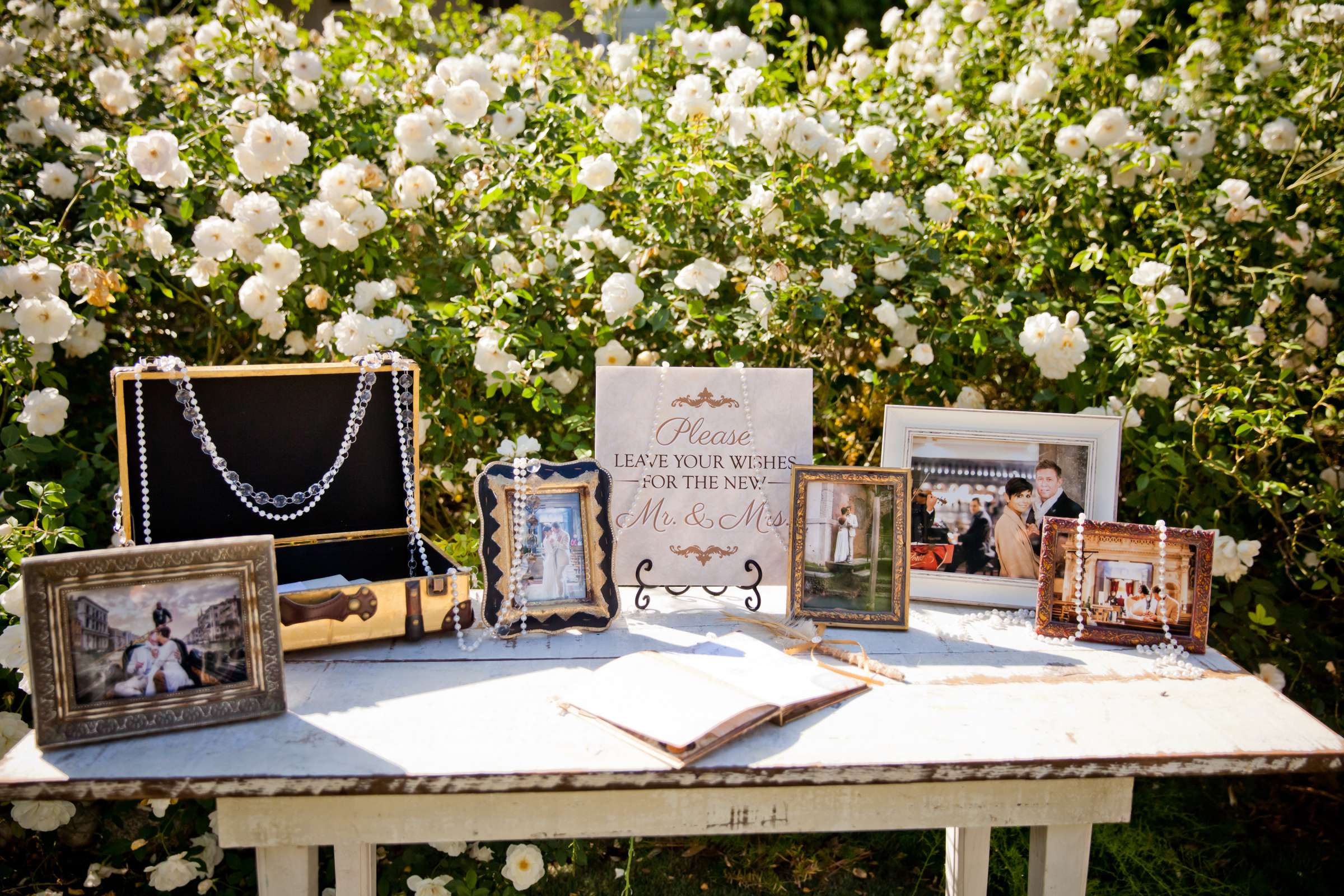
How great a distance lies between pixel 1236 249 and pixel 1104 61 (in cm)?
65

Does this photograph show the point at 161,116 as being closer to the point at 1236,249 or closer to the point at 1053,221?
the point at 1053,221

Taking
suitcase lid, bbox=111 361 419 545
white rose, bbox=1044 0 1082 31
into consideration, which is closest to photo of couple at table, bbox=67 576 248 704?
suitcase lid, bbox=111 361 419 545

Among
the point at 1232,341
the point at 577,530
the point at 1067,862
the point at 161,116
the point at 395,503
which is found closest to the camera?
the point at 1067,862

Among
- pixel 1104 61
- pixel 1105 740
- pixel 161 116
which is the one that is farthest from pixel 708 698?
pixel 161 116

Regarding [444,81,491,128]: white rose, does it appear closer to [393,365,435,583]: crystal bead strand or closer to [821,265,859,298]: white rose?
[393,365,435,583]: crystal bead strand

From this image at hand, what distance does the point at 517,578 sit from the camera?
5.24 feet

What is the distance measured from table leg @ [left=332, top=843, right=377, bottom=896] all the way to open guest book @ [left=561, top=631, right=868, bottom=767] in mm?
408

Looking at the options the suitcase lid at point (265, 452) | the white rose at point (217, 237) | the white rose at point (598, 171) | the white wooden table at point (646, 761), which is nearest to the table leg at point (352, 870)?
the white wooden table at point (646, 761)

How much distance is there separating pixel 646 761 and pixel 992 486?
90 cm

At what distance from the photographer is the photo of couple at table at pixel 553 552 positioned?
1612 millimetres

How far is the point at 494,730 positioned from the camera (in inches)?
50.3

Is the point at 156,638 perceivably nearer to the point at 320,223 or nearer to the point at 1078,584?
the point at 320,223

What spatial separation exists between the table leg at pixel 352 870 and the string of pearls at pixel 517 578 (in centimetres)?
36

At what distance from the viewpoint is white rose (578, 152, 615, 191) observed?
2041mm
